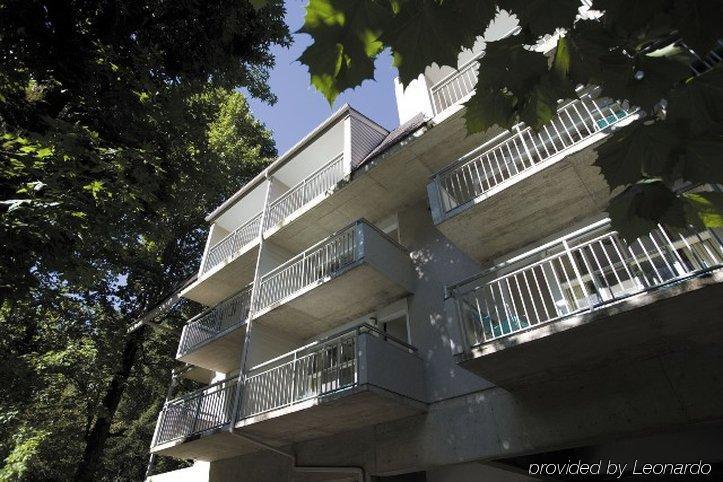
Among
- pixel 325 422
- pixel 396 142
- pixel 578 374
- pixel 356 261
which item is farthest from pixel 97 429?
pixel 578 374

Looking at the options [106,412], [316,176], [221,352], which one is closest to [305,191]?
[316,176]

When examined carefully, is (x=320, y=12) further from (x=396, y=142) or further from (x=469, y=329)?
(x=396, y=142)

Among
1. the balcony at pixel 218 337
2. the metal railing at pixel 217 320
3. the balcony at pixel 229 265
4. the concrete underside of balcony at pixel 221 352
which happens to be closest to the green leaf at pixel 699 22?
the concrete underside of balcony at pixel 221 352

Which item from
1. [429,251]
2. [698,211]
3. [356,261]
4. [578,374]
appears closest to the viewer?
[698,211]

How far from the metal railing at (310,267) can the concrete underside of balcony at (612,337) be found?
165 inches

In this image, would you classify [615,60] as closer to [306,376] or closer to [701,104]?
[701,104]

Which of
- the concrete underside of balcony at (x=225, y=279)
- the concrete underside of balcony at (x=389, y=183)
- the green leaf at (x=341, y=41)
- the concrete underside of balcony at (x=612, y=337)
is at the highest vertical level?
the concrete underside of balcony at (x=225, y=279)

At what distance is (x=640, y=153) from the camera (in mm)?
1884

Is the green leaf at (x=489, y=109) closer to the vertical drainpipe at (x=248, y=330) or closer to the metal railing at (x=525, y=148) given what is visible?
the metal railing at (x=525, y=148)

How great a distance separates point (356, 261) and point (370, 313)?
1.89 meters

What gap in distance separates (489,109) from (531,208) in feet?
20.1

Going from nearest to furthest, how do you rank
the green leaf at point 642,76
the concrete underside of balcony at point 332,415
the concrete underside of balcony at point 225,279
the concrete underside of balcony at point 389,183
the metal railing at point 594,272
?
the green leaf at point 642,76
the metal railing at point 594,272
the concrete underside of balcony at point 332,415
the concrete underside of balcony at point 389,183
the concrete underside of balcony at point 225,279

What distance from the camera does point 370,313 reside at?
10688 mm

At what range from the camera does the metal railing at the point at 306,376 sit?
27.8 feet
